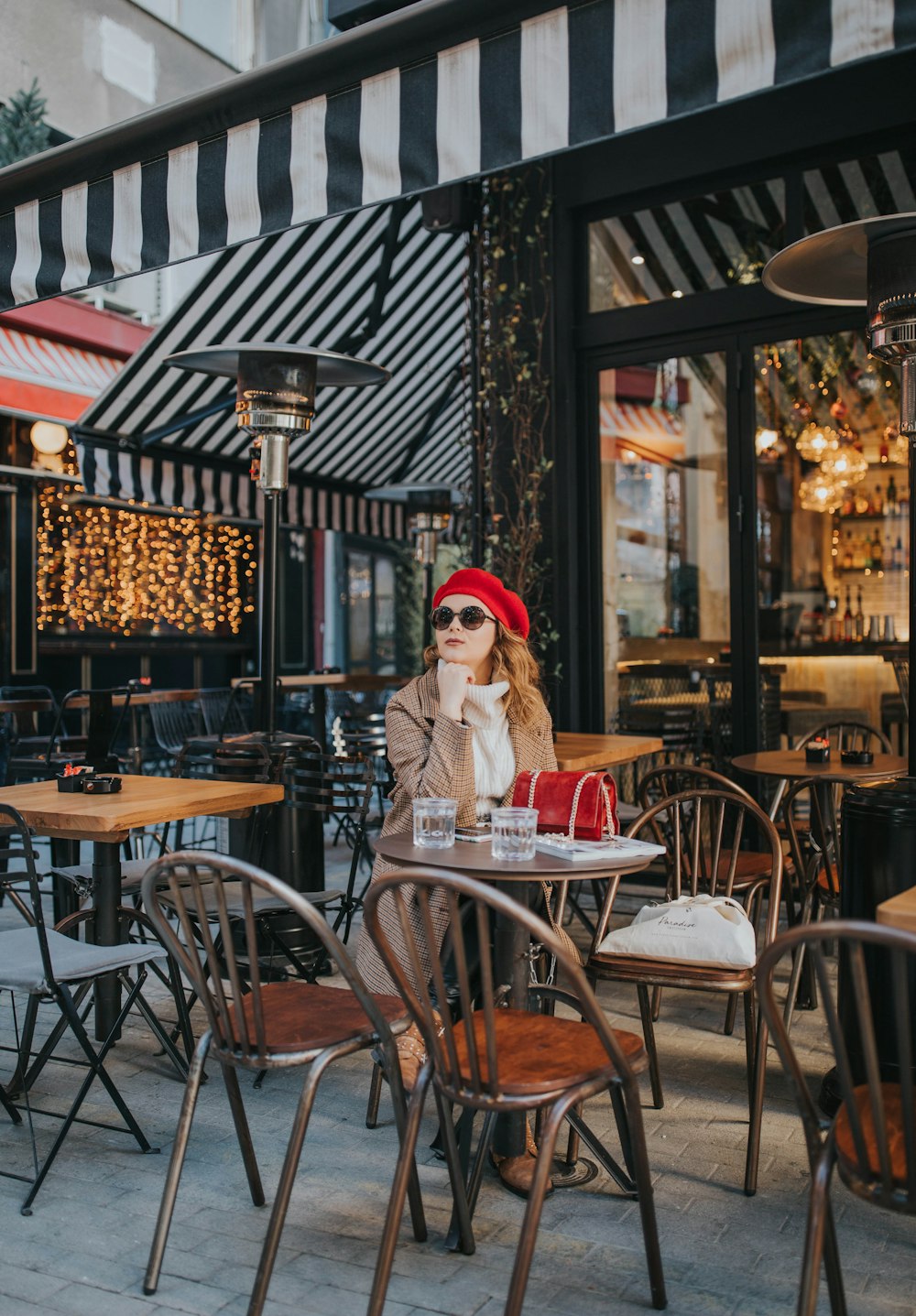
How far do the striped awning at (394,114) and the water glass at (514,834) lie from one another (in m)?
1.60

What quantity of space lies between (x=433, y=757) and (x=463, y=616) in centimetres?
40

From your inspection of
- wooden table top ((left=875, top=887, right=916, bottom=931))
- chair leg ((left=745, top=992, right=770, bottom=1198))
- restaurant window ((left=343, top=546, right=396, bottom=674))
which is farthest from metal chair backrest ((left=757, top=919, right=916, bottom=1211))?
restaurant window ((left=343, top=546, right=396, bottom=674))

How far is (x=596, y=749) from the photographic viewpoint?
4.84 m

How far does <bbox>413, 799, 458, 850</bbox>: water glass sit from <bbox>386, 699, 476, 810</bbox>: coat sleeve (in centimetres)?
40

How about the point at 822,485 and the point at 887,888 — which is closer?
the point at 887,888

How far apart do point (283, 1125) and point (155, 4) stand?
14475 millimetres

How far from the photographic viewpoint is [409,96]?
10.1 feet

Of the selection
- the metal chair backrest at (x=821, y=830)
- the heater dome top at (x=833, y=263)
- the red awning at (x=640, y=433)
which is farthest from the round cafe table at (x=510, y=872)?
the red awning at (x=640, y=433)

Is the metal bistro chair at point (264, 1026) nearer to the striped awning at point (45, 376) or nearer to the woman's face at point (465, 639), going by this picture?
the woman's face at point (465, 639)

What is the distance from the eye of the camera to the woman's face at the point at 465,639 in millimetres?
3229

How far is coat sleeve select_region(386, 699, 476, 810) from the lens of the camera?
10.1 feet

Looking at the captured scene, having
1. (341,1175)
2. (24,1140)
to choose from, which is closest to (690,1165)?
(341,1175)

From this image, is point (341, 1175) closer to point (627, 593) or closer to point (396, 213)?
point (627, 593)

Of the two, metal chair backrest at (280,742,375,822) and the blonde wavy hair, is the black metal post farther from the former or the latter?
the blonde wavy hair
